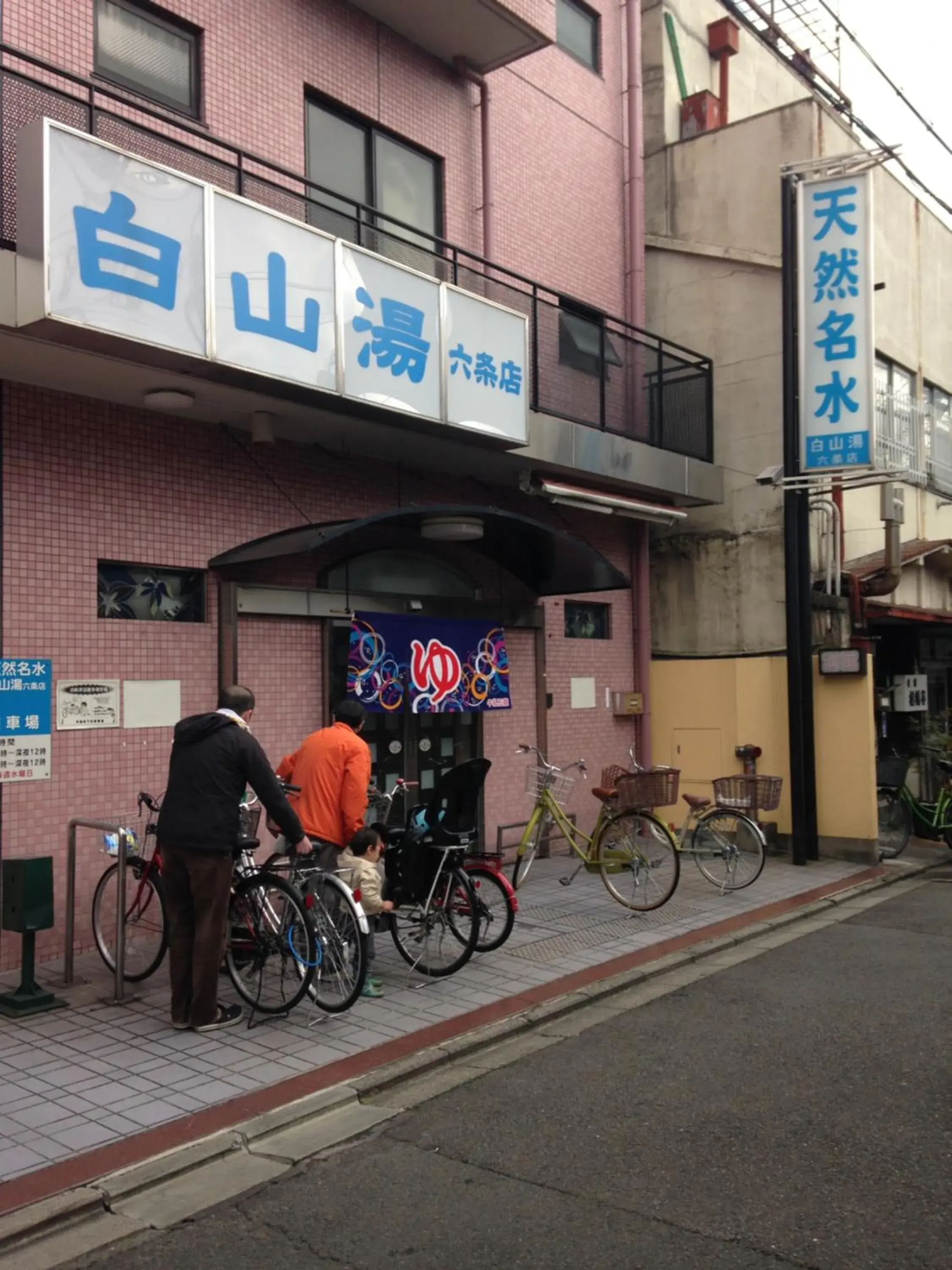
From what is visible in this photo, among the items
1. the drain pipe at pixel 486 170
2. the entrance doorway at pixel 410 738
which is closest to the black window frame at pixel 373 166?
the drain pipe at pixel 486 170

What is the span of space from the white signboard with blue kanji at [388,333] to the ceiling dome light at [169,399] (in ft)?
3.76

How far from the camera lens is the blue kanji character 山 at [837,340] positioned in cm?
1220

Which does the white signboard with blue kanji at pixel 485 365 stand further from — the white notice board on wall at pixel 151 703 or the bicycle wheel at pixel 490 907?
the bicycle wheel at pixel 490 907

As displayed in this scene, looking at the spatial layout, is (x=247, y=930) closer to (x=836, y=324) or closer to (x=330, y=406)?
(x=330, y=406)

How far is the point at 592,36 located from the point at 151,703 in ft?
34.4

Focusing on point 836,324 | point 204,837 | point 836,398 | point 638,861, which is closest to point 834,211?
point 836,324

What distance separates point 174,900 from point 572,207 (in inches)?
393

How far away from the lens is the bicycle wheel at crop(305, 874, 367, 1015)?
666 centimetres

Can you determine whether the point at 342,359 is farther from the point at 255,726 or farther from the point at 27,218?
the point at 255,726

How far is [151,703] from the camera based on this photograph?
28.2 feet

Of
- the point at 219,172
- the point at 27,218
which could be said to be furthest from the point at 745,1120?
the point at 219,172

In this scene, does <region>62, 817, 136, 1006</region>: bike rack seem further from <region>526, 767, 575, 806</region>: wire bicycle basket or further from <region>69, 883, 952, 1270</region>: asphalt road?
<region>526, 767, 575, 806</region>: wire bicycle basket

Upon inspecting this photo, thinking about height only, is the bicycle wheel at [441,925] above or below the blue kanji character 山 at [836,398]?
below

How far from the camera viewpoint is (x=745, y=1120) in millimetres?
5199
